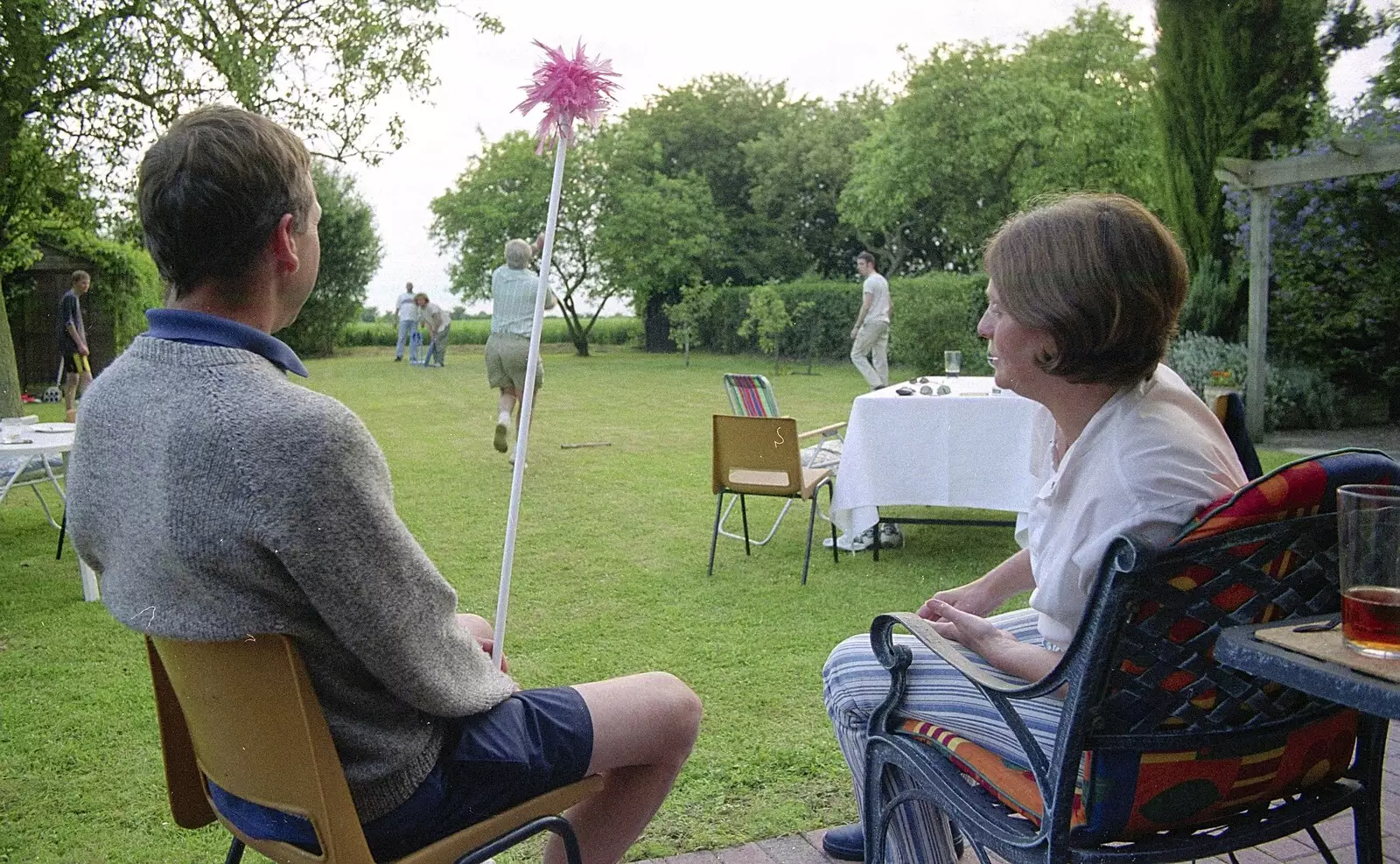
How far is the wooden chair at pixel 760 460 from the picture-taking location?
5.46m

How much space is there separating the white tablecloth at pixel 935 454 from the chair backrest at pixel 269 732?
4.31 metres

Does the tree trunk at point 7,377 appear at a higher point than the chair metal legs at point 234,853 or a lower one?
higher

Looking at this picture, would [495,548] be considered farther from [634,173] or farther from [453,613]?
[634,173]

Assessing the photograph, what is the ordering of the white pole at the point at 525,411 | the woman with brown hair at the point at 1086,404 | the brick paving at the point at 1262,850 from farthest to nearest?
the brick paving at the point at 1262,850, the white pole at the point at 525,411, the woman with brown hair at the point at 1086,404

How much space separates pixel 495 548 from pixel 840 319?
19.3 metres

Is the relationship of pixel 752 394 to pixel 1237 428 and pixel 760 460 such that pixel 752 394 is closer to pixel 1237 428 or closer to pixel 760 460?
pixel 760 460

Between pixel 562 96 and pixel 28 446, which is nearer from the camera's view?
pixel 562 96

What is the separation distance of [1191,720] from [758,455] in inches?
160

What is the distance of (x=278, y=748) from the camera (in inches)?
54.9

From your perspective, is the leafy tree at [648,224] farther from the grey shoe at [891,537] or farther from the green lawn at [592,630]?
the grey shoe at [891,537]

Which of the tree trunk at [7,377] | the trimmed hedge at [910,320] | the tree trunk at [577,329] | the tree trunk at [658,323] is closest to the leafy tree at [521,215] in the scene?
the tree trunk at [577,329]

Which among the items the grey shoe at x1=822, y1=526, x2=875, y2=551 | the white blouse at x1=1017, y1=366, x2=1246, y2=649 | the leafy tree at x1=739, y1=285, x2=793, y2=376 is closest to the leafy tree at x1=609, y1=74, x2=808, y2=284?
the leafy tree at x1=739, y1=285, x2=793, y2=376

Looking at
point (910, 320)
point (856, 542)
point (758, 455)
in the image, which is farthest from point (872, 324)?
point (758, 455)

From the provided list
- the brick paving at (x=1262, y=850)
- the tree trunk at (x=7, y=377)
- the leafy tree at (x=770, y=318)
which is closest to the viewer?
the brick paving at (x=1262, y=850)
